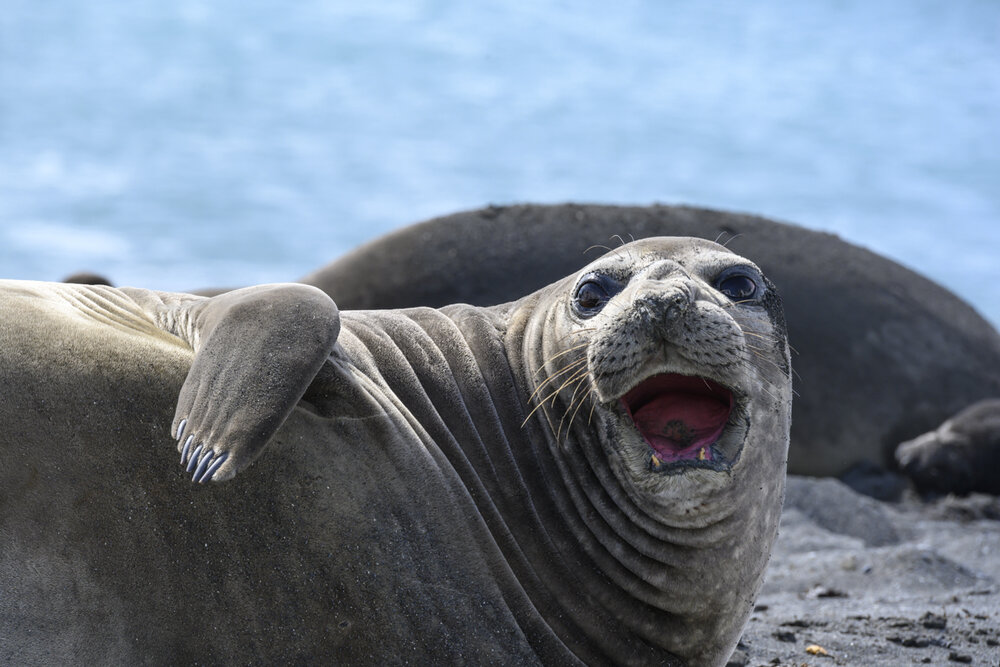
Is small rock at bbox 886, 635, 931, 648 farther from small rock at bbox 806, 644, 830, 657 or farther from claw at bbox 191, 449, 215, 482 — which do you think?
claw at bbox 191, 449, 215, 482

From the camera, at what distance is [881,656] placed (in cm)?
445

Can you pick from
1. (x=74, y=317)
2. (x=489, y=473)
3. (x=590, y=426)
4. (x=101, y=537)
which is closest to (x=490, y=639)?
(x=489, y=473)

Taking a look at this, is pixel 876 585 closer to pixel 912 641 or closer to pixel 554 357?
pixel 912 641

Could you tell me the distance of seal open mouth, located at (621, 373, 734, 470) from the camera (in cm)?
349

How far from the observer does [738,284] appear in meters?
3.79

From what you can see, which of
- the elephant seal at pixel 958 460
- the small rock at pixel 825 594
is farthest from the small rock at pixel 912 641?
the elephant seal at pixel 958 460

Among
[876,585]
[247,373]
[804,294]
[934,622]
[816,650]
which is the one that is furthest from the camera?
[804,294]

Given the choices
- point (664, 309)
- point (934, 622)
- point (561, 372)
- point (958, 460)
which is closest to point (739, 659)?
point (934, 622)

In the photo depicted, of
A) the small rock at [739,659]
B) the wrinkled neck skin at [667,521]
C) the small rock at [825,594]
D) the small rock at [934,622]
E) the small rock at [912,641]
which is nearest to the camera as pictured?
the wrinkled neck skin at [667,521]

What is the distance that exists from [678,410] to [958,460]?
6.38 m

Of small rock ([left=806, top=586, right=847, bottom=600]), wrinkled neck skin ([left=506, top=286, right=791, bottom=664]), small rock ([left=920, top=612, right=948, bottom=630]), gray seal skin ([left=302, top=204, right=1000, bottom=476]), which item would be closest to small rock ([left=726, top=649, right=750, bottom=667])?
wrinkled neck skin ([left=506, top=286, right=791, bottom=664])

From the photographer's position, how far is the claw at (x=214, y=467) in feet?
9.14

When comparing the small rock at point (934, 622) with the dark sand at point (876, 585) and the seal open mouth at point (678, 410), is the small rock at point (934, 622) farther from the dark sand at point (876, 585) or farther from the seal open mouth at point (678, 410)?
the seal open mouth at point (678, 410)

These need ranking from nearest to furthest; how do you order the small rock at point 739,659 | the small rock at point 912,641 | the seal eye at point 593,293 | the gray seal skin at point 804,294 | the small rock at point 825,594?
1. the seal eye at point 593,293
2. the small rock at point 739,659
3. the small rock at point 912,641
4. the small rock at point 825,594
5. the gray seal skin at point 804,294
